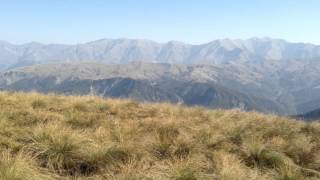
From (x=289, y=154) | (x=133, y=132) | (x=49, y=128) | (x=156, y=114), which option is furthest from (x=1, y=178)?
(x=156, y=114)

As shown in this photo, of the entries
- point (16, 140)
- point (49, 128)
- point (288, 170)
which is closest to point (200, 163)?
point (288, 170)

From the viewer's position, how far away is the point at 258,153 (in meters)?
10.3

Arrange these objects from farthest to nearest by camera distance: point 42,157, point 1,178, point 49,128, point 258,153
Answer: point 258,153 < point 49,128 < point 42,157 < point 1,178

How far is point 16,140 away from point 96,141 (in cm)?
167

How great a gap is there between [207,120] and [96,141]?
5.34 meters

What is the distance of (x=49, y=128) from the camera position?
9.47 meters

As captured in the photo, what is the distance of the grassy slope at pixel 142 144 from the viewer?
8008 millimetres

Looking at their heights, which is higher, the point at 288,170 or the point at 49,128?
the point at 49,128

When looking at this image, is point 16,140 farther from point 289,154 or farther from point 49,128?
point 289,154

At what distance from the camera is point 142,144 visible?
10055 millimetres

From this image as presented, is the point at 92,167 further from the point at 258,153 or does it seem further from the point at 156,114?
the point at 156,114

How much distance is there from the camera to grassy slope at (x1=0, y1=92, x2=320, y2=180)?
315 inches

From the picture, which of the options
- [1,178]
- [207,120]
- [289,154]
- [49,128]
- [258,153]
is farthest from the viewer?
[207,120]

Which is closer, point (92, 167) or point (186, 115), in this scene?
point (92, 167)
